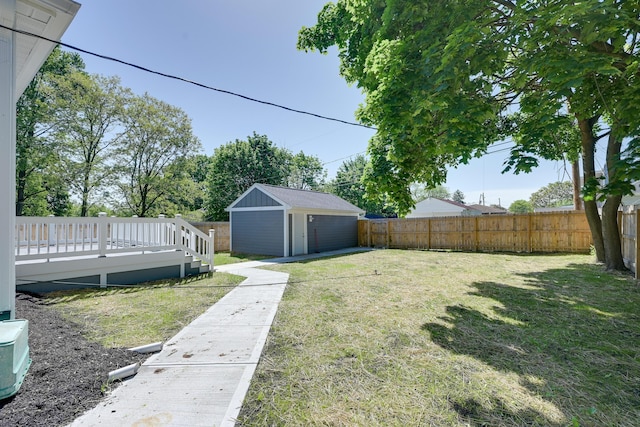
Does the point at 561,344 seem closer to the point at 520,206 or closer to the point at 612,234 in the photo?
the point at 612,234

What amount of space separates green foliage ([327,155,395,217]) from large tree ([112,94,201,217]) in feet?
55.6

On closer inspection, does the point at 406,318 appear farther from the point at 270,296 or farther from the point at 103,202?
the point at 103,202

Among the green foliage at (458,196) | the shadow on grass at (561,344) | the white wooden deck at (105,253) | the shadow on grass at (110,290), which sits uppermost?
the green foliage at (458,196)

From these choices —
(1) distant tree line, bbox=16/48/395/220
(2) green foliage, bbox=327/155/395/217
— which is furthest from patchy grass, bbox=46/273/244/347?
(2) green foliage, bbox=327/155/395/217

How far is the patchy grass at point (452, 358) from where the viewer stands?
2.12 meters

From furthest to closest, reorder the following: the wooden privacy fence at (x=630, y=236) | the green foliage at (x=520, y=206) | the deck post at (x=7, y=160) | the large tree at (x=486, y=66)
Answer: the green foliage at (x=520, y=206)
the wooden privacy fence at (x=630, y=236)
the large tree at (x=486, y=66)
the deck post at (x=7, y=160)

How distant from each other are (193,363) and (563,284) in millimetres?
7819

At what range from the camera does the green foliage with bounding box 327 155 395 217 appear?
98.6 feet

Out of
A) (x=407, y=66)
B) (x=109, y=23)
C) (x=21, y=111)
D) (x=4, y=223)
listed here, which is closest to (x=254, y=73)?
(x=109, y=23)

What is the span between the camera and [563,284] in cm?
628

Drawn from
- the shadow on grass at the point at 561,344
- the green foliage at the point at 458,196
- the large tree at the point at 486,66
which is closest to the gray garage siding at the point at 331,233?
the large tree at the point at 486,66

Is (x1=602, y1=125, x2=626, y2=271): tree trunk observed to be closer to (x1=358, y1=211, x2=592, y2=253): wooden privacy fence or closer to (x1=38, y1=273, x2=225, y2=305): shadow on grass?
(x1=358, y1=211, x2=592, y2=253): wooden privacy fence

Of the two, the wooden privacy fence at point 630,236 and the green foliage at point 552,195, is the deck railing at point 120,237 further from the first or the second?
the green foliage at point 552,195

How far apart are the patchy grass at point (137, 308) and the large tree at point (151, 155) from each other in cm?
1366
